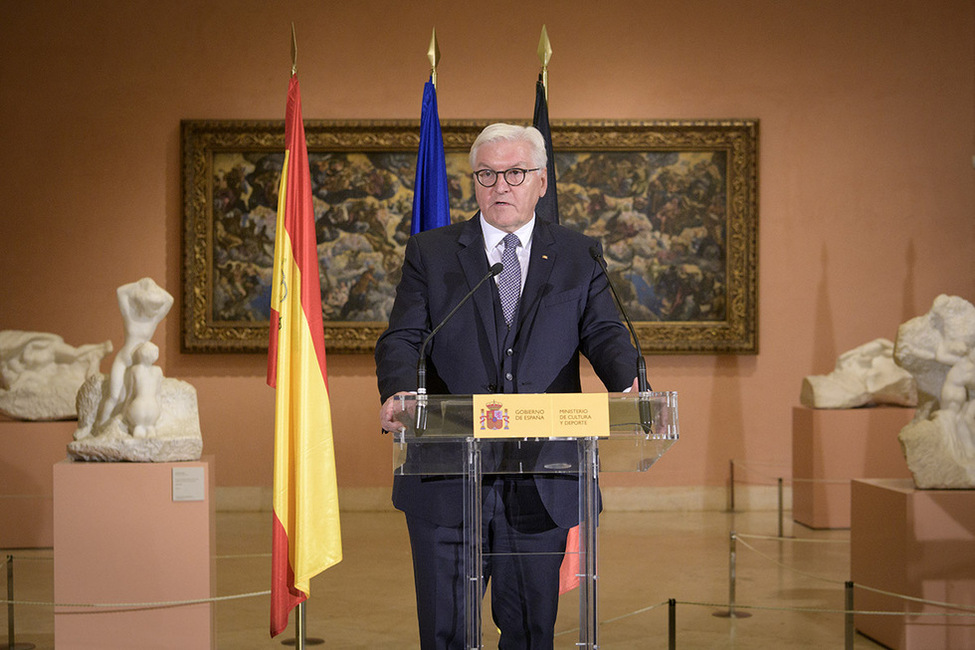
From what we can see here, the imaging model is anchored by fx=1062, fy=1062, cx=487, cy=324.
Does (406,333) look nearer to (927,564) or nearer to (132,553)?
(132,553)

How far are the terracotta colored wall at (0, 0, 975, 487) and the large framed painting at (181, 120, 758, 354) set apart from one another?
184 millimetres

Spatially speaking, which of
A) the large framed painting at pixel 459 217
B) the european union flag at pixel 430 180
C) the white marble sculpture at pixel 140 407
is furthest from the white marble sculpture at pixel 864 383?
the white marble sculpture at pixel 140 407

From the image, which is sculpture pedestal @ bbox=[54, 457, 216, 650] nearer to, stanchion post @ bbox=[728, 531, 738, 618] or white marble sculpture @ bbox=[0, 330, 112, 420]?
stanchion post @ bbox=[728, 531, 738, 618]

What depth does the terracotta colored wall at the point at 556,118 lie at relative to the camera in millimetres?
9008

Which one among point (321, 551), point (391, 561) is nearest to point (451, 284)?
point (321, 551)

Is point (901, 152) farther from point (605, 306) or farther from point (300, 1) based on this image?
point (605, 306)

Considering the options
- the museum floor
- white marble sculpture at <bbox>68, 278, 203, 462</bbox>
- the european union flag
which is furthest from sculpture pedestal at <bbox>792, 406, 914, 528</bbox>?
white marble sculpture at <bbox>68, 278, 203, 462</bbox>

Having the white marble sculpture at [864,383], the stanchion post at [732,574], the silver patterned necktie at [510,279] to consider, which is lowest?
the stanchion post at [732,574]

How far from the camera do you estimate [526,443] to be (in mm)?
2344

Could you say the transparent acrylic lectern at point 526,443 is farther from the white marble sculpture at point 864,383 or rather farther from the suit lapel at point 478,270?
the white marble sculpture at point 864,383

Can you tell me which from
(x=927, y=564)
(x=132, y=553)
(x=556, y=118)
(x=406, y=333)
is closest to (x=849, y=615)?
(x=927, y=564)

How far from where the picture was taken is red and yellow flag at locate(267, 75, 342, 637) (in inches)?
154

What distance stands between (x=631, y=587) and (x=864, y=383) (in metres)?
3.17

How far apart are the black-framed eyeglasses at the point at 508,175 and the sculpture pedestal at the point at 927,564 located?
2955 mm
